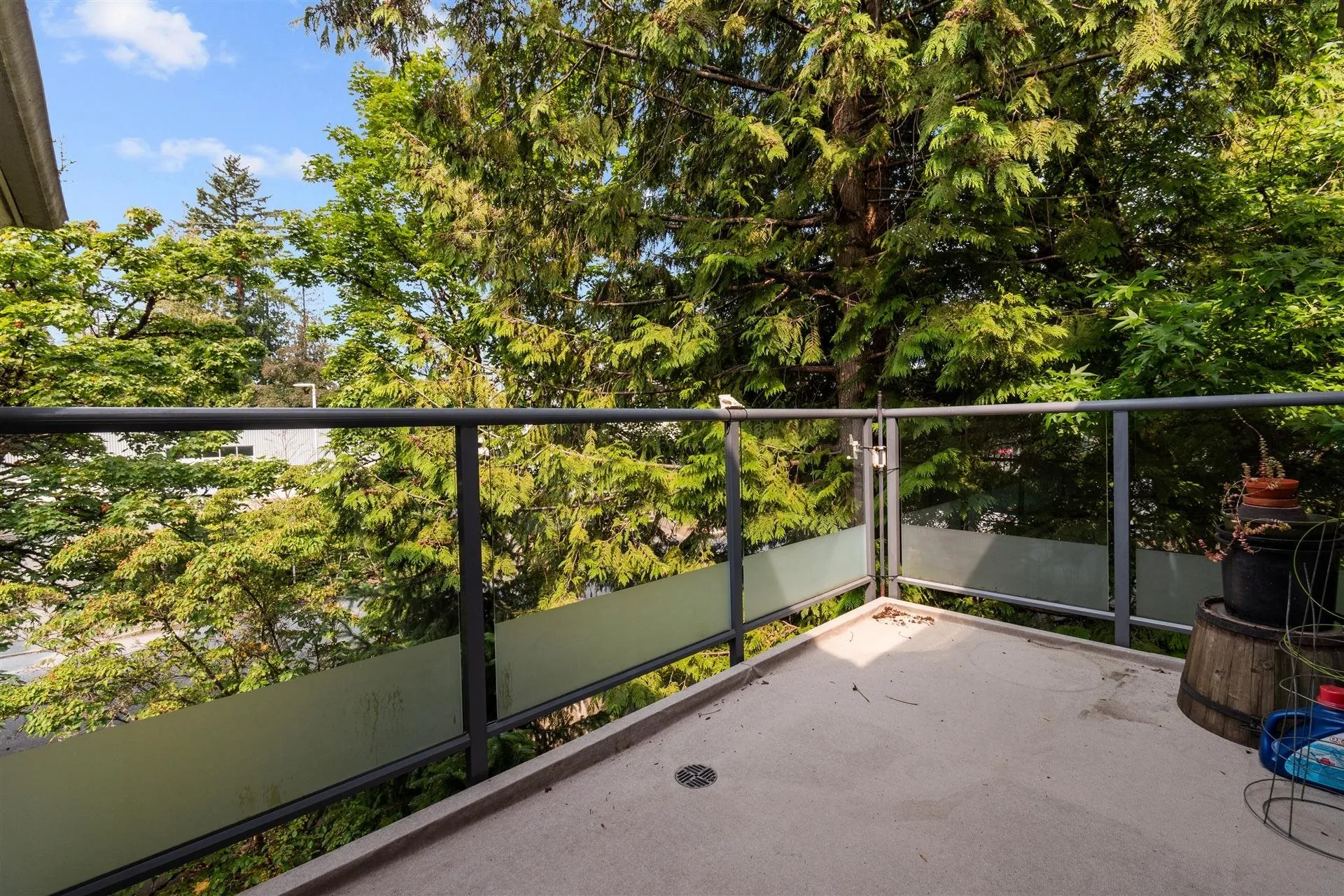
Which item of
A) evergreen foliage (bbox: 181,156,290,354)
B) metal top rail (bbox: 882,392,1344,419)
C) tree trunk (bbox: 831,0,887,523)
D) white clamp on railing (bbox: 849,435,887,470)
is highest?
evergreen foliage (bbox: 181,156,290,354)

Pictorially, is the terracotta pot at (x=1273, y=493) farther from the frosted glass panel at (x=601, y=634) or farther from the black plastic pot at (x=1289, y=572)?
the frosted glass panel at (x=601, y=634)

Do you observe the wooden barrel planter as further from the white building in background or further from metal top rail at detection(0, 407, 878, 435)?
the white building in background

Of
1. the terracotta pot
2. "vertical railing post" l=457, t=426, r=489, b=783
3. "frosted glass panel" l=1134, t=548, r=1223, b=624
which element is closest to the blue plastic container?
the terracotta pot

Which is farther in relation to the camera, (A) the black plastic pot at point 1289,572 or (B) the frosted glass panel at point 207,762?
(A) the black plastic pot at point 1289,572

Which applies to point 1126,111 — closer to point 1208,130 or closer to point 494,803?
point 1208,130

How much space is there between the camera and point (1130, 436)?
275 cm

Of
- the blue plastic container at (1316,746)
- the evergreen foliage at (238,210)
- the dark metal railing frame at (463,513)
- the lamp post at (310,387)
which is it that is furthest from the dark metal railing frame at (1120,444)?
the evergreen foliage at (238,210)

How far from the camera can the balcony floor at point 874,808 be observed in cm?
148

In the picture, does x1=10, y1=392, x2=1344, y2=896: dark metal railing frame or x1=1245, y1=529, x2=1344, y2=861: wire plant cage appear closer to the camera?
x1=10, y1=392, x2=1344, y2=896: dark metal railing frame

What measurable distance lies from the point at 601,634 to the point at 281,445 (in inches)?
46.4

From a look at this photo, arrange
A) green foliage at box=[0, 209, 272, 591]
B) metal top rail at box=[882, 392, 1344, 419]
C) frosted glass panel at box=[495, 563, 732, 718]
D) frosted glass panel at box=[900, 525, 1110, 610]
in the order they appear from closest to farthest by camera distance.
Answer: frosted glass panel at box=[495, 563, 732, 718], metal top rail at box=[882, 392, 1344, 419], frosted glass panel at box=[900, 525, 1110, 610], green foliage at box=[0, 209, 272, 591]

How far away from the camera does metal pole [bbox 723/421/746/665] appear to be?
273cm

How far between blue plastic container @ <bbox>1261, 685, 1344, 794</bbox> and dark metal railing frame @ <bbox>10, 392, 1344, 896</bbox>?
904 millimetres

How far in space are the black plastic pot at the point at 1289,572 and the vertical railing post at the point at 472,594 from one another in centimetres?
245
